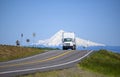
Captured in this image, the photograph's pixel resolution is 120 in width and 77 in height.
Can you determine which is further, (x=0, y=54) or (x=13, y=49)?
(x=13, y=49)

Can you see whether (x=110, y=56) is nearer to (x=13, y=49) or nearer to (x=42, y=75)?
(x=13, y=49)

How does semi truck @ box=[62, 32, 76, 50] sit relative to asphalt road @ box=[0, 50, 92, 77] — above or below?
above

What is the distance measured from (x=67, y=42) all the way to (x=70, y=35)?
74.4 inches

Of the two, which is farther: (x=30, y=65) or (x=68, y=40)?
(x=68, y=40)

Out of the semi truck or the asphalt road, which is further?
the semi truck

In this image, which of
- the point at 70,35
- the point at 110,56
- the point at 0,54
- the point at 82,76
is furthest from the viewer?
the point at 70,35

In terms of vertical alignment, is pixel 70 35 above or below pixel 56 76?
above

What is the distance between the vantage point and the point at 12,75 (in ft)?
77.1

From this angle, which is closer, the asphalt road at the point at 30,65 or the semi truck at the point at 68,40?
the asphalt road at the point at 30,65

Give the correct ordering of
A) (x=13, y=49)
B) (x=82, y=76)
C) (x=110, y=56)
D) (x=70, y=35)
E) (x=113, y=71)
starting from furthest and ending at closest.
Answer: (x=70, y=35)
(x=13, y=49)
(x=110, y=56)
(x=113, y=71)
(x=82, y=76)

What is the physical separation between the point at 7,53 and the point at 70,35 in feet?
70.9

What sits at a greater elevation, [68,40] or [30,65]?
[68,40]

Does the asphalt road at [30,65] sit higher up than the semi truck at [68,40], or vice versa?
the semi truck at [68,40]

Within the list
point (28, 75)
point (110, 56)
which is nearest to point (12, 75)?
point (28, 75)
